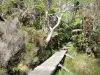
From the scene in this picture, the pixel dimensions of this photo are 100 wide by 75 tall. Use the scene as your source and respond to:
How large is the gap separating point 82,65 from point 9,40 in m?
4.97

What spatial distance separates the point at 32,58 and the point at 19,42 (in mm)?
1555

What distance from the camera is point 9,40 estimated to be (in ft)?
24.4

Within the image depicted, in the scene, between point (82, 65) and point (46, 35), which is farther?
point (46, 35)

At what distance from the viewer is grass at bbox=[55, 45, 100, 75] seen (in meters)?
10.5

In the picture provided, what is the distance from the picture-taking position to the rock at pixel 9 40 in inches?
272

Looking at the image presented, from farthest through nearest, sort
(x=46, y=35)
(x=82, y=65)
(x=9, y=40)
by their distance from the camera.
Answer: (x=46, y=35) → (x=82, y=65) → (x=9, y=40)

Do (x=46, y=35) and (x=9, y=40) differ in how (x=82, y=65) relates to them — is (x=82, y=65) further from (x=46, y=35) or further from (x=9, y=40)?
(x=9, y=40)

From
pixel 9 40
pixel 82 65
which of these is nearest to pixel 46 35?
pixel 82 65

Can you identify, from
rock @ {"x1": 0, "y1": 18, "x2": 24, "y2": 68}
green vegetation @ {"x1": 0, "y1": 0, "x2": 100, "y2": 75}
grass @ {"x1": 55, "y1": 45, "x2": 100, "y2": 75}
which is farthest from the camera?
grass @ {"x1": 55, "y1": 45, "x2": 100, "y2": 75}

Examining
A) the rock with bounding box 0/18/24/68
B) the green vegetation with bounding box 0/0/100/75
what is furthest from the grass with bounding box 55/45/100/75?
the rock with bounding box 0/18/24/68

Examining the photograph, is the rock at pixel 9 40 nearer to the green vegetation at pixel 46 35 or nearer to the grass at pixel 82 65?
the green vegetation at pixel 46 35

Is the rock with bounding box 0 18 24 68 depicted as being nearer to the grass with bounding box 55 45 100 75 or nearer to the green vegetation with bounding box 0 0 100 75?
the green vegetation with bounding box 0 0 100 75

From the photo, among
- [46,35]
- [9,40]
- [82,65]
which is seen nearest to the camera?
[9,40]

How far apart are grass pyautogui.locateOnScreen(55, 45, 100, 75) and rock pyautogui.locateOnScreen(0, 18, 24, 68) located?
2643mm
